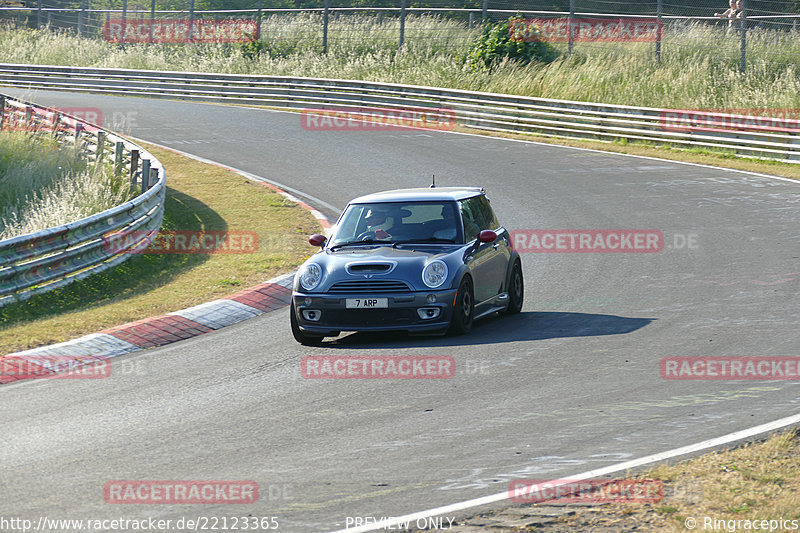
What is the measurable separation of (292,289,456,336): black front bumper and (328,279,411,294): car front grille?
0.19 ft

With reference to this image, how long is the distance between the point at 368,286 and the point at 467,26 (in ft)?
89.7

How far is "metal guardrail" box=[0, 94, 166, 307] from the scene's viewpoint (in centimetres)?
1262

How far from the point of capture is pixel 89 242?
14180 millimetres

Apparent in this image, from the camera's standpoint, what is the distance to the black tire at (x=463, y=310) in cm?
1041

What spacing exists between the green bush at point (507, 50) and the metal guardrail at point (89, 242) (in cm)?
1610

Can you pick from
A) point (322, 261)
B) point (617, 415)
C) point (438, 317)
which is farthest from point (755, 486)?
point (322, 261)

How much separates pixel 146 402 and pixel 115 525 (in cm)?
274

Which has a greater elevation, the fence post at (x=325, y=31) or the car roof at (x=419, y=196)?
the fence post at (x=325, y=31)

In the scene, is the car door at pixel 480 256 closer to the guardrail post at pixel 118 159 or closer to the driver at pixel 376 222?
the driver at pixel 376 222

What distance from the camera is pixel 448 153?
2486cm
